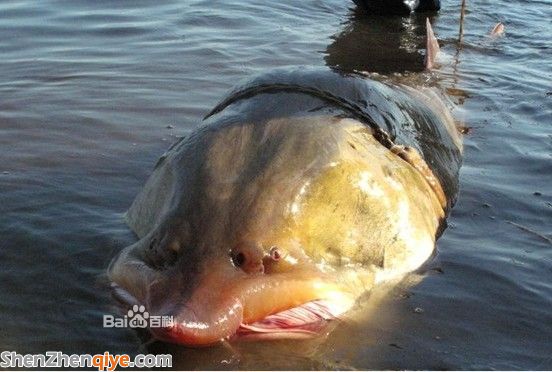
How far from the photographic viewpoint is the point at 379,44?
944 centimetres

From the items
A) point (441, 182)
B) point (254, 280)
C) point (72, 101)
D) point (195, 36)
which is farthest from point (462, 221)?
A: point (195, 36)

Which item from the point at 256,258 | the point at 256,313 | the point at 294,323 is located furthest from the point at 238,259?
the point at 294,323

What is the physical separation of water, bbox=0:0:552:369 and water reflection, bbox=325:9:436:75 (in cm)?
4

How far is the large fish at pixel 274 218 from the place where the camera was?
9.78 ft

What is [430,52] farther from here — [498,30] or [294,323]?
[294,323]

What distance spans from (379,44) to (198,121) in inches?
153

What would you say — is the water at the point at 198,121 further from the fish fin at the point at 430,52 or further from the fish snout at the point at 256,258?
the fish snout at the point at 256,258

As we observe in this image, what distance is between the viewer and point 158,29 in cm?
938

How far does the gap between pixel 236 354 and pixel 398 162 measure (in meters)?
1.29

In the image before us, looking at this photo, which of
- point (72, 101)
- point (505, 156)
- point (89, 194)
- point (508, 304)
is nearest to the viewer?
point (508, 304)

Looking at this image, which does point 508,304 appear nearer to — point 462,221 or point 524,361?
point 524,361

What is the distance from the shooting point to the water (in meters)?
3.21

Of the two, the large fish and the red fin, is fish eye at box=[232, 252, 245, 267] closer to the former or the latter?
the large fish

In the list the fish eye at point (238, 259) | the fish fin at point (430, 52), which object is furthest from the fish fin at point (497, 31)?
the fish eye at point (238, 259)
